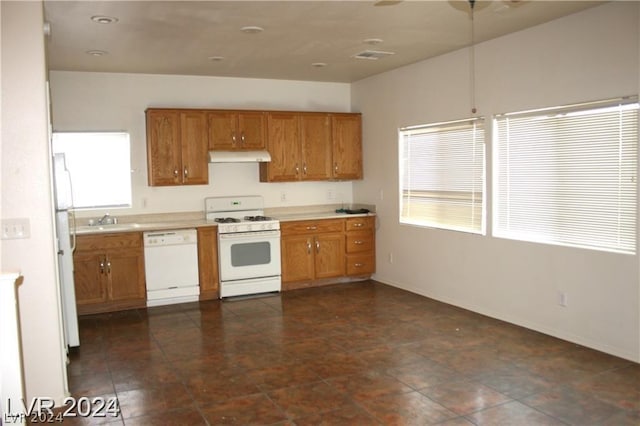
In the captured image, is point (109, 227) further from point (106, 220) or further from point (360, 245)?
point (360, 245)

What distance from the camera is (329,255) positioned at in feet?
23.6

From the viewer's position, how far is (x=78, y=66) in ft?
19.9

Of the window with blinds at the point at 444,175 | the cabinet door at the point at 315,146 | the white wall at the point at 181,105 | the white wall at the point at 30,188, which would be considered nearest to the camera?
the white wall at the point at 30,188

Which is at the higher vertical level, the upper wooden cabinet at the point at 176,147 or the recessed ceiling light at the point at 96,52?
the recessed ceiling light at the point at 96,52

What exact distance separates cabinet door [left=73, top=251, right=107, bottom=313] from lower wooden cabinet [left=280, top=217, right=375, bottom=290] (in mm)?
2116

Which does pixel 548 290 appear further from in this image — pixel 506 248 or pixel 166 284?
pixel 166 284

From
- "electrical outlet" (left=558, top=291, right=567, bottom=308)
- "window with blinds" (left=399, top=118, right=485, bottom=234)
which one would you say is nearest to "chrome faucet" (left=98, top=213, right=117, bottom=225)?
"window with blinds" (left=399, top=118, right=485, bottom=234)

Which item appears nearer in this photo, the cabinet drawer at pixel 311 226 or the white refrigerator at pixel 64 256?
the white refrigerator at pixel 64 256

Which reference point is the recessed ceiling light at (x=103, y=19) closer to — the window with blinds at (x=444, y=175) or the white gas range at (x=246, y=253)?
the white gas range at (x=246, y=253)

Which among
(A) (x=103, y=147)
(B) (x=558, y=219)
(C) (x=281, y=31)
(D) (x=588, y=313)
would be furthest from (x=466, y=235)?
(A) (x=103, y=147)

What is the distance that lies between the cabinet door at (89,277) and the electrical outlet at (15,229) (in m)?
2.52

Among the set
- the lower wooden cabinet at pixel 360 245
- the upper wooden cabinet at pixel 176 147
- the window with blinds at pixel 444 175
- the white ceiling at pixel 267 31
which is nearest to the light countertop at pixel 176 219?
the lower wooden cabinet at pixel 360 245

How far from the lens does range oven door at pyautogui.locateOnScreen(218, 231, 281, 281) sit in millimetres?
6551

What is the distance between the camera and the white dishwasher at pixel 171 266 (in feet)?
20.4
